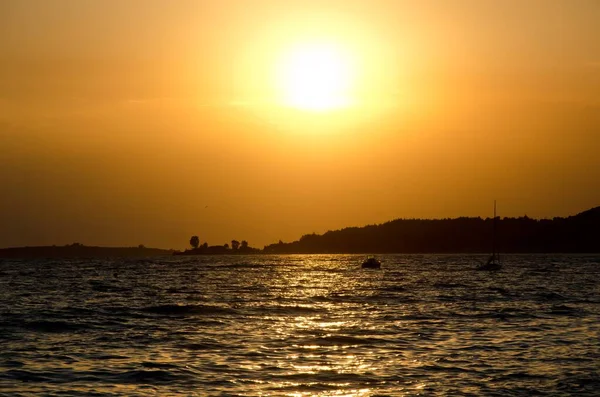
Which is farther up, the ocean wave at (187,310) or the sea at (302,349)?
the ocean wave at (187,310)

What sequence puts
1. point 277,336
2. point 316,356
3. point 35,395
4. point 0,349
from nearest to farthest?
point 35,395
point 316,356
point 0,349
point 277,336

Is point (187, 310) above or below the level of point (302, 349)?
above

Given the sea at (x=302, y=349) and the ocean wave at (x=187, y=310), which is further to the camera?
the ocean wave at (x=187, y=310)

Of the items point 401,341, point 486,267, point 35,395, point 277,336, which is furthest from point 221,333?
point 486,267

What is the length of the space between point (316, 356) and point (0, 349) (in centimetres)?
1615

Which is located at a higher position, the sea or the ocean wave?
the ocean wave

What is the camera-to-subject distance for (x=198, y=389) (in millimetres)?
31109

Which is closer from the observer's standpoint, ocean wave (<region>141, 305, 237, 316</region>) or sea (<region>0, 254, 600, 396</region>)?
sea (<region>0, 254, 600, 396</region>)

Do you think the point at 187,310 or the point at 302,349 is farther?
the point at 187,310

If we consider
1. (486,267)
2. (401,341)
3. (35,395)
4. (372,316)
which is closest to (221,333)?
(401,341)

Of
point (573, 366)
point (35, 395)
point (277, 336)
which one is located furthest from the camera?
point (277, 336)

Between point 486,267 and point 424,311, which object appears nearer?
point 424,311

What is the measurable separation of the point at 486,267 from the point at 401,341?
131 metres

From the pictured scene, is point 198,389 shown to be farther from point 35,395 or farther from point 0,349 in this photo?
point 0,349
